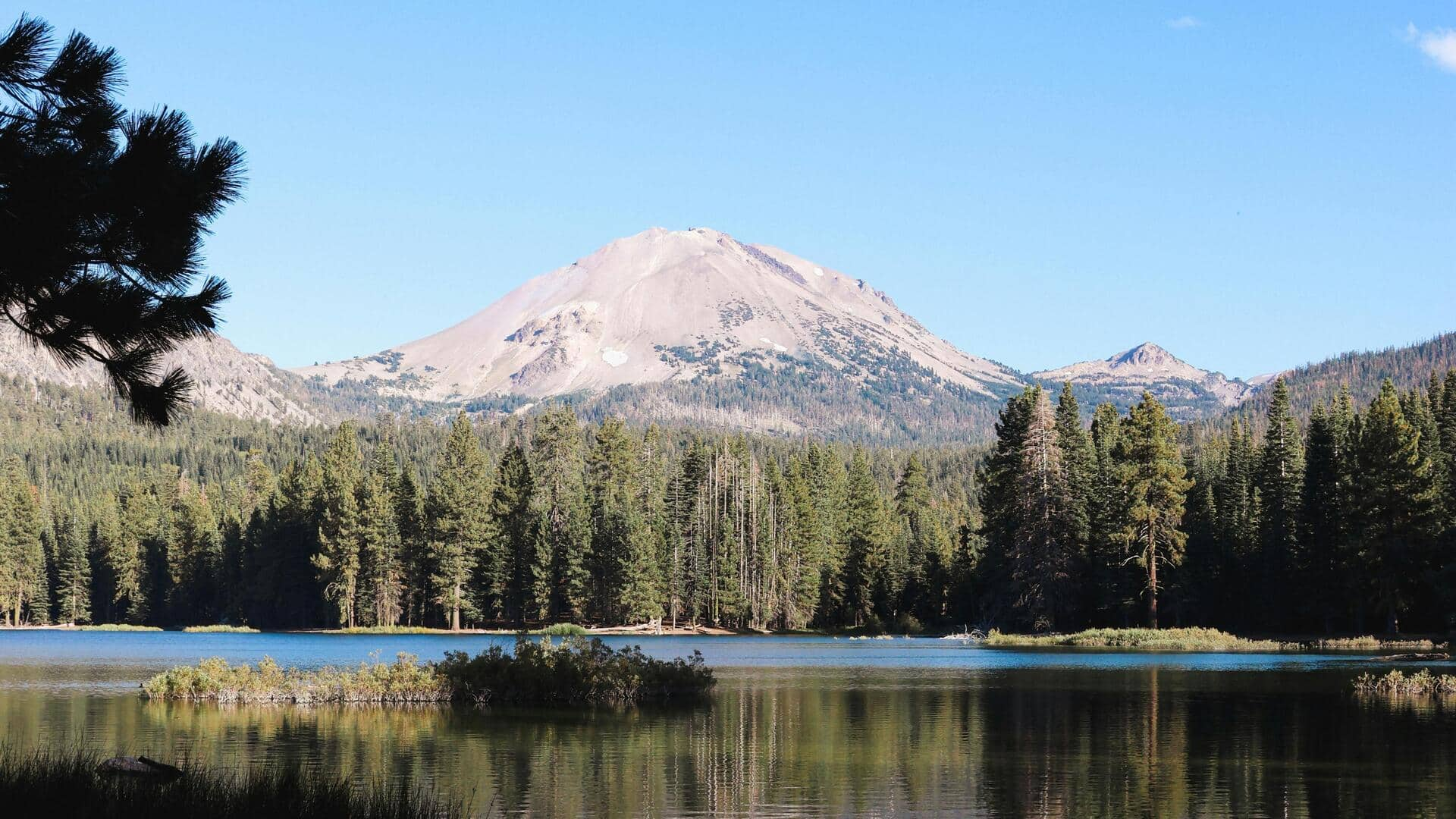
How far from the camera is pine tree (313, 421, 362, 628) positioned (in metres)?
123

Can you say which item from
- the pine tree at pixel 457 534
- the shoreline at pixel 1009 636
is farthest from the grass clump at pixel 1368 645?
the pine tree at pixel 457 534

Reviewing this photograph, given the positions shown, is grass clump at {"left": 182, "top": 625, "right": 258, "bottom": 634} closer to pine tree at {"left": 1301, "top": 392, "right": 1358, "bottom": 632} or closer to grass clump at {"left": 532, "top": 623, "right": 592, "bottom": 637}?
grass clump at {"left": 532, "top": 623, "right": 592, "bottom": 637}

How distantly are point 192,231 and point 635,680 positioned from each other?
114ft

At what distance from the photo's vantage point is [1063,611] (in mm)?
95562

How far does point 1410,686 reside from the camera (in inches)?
1844

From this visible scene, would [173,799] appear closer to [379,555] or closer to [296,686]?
[296,686]

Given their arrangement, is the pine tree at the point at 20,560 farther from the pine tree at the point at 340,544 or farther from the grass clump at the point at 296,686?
the grass clump at the point at 296,686

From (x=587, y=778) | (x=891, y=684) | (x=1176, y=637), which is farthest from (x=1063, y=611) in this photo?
(x=587, y=778)

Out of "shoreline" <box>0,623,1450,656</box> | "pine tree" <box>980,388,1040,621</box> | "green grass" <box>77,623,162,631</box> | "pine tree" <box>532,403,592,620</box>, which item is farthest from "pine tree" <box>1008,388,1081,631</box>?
"green grass" <box>77,623,162,631</box>

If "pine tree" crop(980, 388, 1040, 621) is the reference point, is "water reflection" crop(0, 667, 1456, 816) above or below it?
below

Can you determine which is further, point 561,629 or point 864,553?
point 864,553

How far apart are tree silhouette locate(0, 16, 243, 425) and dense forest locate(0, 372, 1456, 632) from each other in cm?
7131

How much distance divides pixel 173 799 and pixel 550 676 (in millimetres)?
29675

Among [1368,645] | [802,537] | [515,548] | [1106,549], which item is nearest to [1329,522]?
[1368,645]
